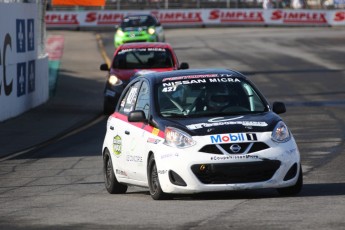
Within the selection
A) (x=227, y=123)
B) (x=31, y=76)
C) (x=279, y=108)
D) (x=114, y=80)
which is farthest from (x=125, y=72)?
(x=227, y=123)

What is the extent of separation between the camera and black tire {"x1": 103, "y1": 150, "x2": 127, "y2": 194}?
13.5 metres

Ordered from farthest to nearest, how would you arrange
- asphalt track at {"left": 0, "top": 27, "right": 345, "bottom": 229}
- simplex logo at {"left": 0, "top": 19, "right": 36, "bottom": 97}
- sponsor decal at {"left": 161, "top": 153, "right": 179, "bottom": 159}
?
simplex logo at {"left": 0, "top": 19, "right": 36, "bottom": 97}
sponsor decal at {"left": 161, "top": 153, "right": 179, "bottom": 159}
asphalt track at {"left": 0, "top": 27, "right": 345, "bottom": 229}

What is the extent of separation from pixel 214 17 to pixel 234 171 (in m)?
53.9

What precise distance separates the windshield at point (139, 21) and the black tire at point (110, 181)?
3392 centimetres

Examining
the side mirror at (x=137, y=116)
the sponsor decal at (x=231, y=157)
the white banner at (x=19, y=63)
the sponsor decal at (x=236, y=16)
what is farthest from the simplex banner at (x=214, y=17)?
the sponsor decal at (x=231, y=157)

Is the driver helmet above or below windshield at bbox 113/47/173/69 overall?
above

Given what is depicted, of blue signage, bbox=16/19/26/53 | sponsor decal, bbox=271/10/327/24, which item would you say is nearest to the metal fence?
sponsor decal, bbox=271/10/327/24

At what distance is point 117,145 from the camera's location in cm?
1337

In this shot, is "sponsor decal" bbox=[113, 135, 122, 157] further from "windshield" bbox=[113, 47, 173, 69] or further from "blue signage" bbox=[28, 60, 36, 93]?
"blue signage" bbox=[28, 60, 36, 93]

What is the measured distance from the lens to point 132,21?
48.2 metres

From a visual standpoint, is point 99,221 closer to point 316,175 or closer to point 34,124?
point 316,175

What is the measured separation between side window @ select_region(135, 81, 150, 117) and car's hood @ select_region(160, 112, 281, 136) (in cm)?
68

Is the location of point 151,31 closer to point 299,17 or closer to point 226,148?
point 299,17

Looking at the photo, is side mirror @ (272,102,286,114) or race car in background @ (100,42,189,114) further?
race car in background @ (100,42,189,114)
